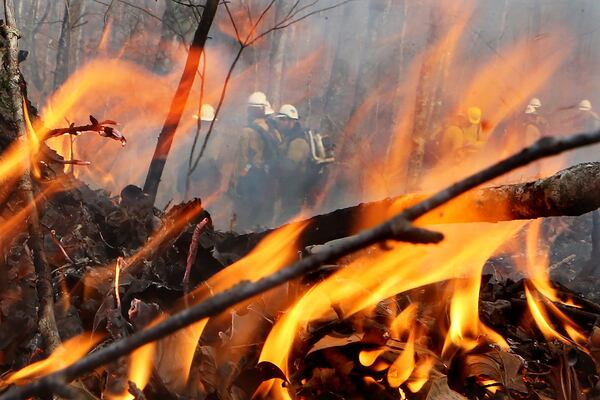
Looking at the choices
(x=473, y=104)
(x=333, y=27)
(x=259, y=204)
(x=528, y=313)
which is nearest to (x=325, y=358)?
(x=528, y=313)

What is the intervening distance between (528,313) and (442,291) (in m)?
0.47

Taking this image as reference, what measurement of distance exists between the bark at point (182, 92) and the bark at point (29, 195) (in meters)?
3.15

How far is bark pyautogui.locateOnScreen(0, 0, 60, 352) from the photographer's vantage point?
204 centimetres

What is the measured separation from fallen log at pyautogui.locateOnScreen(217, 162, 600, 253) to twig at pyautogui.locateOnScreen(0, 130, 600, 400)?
1.14 m

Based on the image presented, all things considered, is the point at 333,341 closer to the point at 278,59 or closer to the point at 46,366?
the point at 46,366

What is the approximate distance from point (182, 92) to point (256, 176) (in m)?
8.37

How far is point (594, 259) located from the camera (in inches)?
304

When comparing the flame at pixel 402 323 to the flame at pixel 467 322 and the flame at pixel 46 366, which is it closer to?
the flame at pixel 467 322

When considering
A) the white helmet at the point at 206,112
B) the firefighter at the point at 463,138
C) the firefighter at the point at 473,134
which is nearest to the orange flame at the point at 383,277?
the firefighter at the point at 463,138

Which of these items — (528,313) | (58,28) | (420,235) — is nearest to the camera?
(420,235)

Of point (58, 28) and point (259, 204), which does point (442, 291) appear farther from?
point (58, 28)

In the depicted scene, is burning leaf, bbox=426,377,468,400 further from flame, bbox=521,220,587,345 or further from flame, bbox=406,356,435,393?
flame, bbox=521,220,587,345

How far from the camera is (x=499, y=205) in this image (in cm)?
242

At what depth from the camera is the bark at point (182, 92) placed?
5480mm
